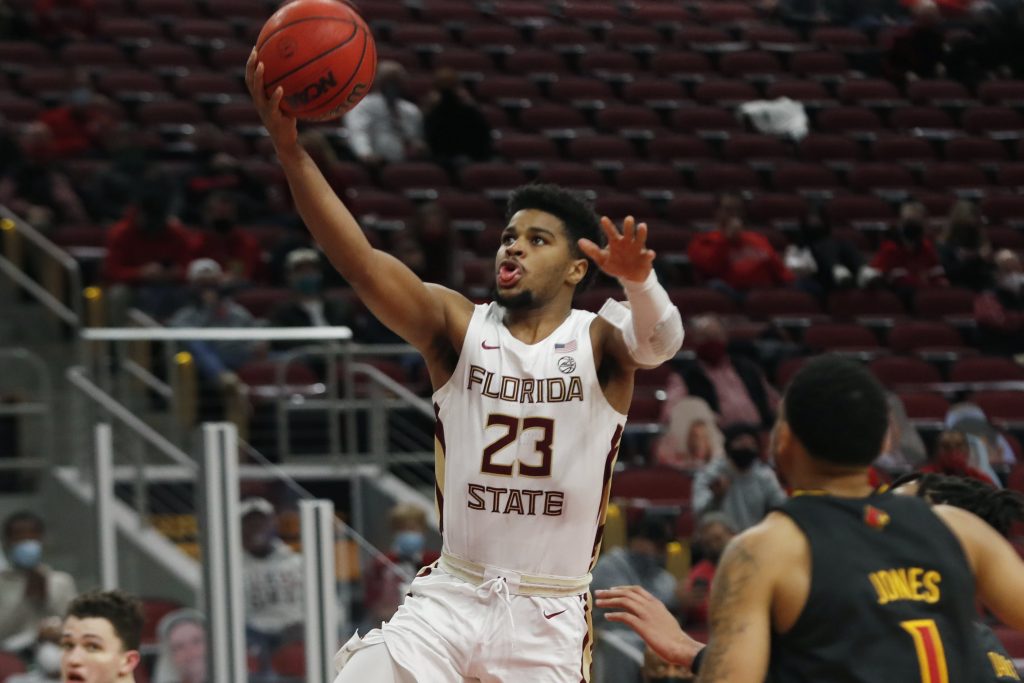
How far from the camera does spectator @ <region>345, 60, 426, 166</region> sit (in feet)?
43.4

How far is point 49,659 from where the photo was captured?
7.62 meters

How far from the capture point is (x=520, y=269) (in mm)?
4812

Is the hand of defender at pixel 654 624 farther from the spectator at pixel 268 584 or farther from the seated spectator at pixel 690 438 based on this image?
the seated spectator at pixel 690 438

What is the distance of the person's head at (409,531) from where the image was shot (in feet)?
26.7

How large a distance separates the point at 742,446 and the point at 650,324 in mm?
4299

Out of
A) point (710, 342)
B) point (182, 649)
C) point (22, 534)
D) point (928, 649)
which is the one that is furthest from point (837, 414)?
point (710, 342)

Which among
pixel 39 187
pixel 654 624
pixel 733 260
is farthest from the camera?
pixel 733 260

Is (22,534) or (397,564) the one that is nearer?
(397,564)

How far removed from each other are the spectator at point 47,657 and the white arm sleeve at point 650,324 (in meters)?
3.99

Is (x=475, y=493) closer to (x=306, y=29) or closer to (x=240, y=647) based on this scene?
(x=306, y=29)

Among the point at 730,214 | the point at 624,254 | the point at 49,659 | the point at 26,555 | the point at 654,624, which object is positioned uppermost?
the point at 624,254

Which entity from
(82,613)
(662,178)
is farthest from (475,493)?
(662,178)

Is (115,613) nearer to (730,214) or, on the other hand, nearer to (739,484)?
(739,484)

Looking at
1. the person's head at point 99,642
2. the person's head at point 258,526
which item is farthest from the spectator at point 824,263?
the person's head at point 99,642
